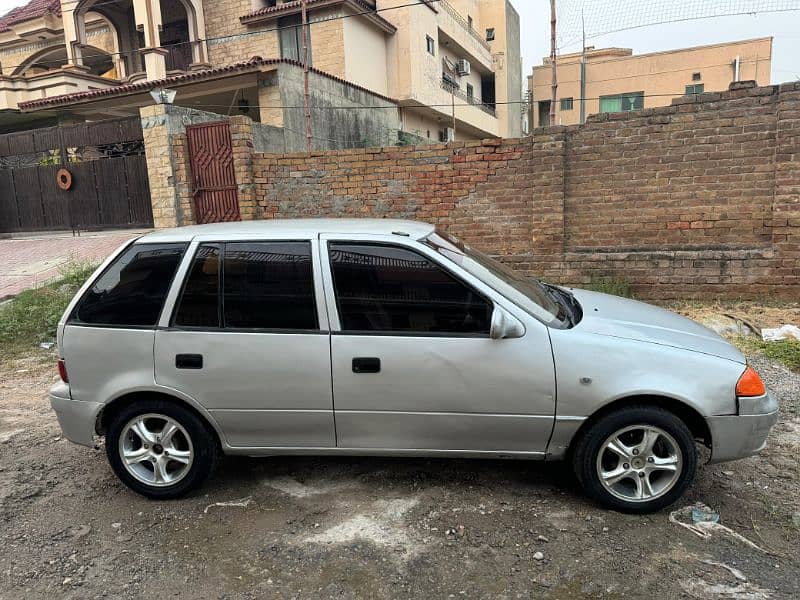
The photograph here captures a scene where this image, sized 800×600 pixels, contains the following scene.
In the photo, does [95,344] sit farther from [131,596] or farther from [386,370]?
[386,370]

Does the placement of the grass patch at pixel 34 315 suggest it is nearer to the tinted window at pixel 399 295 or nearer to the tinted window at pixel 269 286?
the tinted window at pixel 269 286

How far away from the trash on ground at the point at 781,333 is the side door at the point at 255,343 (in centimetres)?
529

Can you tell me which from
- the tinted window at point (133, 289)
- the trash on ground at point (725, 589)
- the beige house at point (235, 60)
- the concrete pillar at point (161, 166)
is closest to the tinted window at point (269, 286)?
the tinted window at point (133, 289)

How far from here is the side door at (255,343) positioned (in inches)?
126

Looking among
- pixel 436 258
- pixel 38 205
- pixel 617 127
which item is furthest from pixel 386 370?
pixel 38 205

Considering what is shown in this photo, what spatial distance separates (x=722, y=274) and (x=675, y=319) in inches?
172

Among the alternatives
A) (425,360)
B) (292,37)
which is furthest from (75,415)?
(292,37)

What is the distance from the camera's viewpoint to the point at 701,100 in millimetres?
7156

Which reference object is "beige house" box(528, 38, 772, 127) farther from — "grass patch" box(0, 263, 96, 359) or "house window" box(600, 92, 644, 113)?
"grass patch" box(0, 263, 96, 359)

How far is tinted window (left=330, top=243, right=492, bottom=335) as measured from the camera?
124 inches

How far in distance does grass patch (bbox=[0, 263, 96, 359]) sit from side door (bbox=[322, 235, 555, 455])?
18.5 ft

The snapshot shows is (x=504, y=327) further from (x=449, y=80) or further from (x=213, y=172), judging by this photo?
(x=449, y=80)

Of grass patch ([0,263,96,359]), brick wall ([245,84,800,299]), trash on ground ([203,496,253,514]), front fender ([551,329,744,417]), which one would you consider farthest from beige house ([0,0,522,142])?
front fender ([551,329,744,417])

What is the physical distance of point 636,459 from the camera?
3078 millimetres
